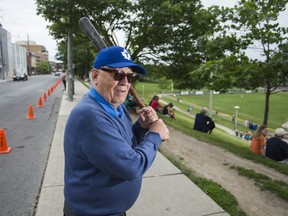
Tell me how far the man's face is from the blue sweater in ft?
0.28

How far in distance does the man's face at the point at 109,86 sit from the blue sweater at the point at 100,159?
86mm

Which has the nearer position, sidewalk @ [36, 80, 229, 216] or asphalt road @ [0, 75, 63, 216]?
sidewalk @ [36, 80, 229, 216]

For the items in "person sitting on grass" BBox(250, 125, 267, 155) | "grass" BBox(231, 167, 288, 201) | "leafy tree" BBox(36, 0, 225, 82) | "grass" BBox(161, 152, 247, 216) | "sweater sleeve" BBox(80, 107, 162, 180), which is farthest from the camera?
"leafy tree" BBox(36, 0, 225, 82)

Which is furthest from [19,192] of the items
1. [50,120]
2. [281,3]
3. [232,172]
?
[281,3]

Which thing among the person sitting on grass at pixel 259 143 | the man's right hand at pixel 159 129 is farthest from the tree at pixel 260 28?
the man's right hand at pixel 159 129

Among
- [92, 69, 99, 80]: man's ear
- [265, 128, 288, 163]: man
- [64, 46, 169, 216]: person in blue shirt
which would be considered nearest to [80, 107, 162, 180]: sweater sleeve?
[64, 46, 169, 216]: person in blue shirt

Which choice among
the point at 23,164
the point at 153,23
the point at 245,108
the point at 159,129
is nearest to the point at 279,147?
the point at 159,129

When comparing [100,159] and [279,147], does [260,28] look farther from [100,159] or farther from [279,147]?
[100,159]

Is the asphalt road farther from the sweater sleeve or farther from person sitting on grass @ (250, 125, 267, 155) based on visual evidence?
person sitting on grass @ (250, 125, 267, 155)

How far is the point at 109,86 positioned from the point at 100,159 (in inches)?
19.3

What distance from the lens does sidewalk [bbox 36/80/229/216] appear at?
3.15 metres

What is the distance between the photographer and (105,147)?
136 centimetres

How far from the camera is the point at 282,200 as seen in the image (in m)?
3.70

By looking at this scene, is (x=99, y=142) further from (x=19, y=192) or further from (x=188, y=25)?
(x=188, y=25)
